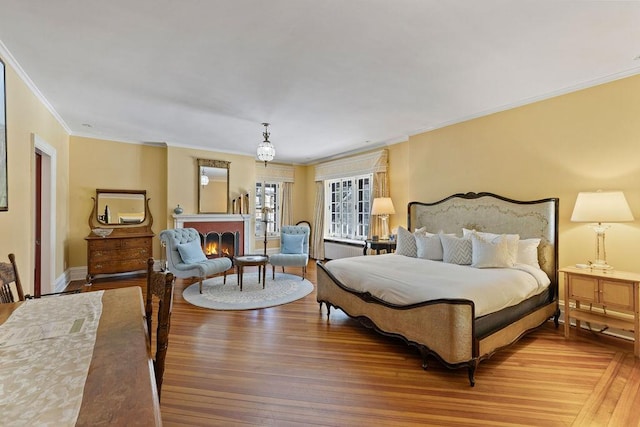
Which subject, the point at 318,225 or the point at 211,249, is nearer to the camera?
the point at 211,249

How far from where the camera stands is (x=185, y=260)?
15.0 ft

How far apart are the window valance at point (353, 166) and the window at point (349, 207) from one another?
201 mm

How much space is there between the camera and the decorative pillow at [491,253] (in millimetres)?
3168

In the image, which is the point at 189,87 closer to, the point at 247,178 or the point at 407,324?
the point at 407,324

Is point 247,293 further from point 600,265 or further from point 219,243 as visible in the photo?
point 600,265

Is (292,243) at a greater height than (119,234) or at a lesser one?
lesser

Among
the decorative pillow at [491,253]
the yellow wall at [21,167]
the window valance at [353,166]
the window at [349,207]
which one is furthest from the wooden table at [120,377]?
the window at [349,207]

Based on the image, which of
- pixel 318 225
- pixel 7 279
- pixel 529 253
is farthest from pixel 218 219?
pixel 529 253

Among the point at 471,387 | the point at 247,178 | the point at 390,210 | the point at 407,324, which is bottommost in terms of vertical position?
the point at 471,387

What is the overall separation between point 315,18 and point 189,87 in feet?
5.84

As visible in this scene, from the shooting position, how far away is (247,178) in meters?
6.79

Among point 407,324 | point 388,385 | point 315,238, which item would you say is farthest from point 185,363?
point 315,238

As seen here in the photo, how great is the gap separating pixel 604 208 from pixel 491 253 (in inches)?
40.9

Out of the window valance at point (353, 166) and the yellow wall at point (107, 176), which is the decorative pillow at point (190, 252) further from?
the window valance at point (353, 166)
